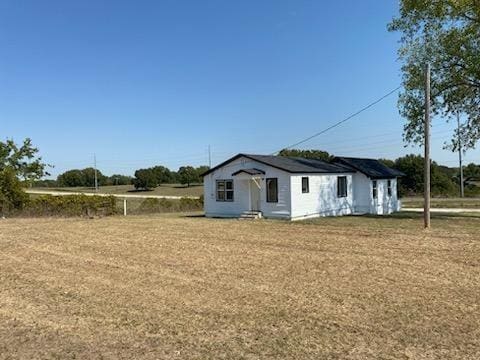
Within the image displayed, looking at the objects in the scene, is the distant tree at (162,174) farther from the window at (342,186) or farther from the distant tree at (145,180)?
the window at (342,186)

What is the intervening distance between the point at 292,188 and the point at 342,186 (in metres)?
4.86

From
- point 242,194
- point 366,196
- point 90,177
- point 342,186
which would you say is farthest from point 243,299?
point 90,177

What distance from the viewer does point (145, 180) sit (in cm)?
8369

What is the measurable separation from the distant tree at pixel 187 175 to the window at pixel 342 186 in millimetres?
64749

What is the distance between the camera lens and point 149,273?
9.23 m

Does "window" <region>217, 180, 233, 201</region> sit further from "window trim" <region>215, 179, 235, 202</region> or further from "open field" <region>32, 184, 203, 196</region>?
"open field" <region>32, 184, 203, 196</region>

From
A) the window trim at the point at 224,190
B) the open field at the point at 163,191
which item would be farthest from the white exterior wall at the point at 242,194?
the open field at the point at 163,191

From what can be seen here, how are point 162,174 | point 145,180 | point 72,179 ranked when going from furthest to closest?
1. point 72,179
2. point 162,174
3. point 145,180

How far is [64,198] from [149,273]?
63.7 feet

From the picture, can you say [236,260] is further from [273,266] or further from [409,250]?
[409,250]

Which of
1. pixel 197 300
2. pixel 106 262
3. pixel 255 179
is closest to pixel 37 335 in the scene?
pixel 197 300

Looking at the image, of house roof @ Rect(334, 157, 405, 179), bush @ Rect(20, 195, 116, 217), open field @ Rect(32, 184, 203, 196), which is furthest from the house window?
open field @ Rect(32, 184, 203, 196)

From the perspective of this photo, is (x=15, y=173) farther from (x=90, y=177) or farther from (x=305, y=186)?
(x=90, y=177)

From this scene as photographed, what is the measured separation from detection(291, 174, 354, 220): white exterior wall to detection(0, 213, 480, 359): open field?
8419 mm
